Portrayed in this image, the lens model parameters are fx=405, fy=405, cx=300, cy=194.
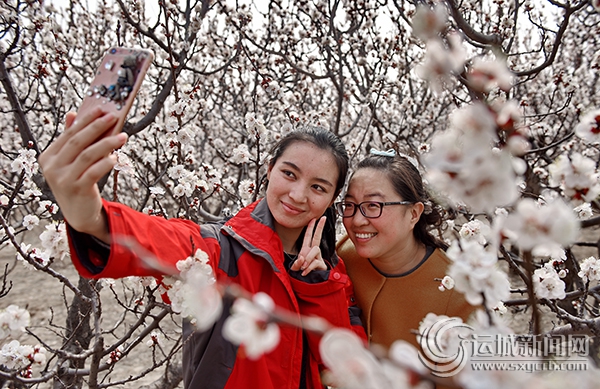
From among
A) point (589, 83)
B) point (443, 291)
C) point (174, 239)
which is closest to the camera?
point (174, 239)

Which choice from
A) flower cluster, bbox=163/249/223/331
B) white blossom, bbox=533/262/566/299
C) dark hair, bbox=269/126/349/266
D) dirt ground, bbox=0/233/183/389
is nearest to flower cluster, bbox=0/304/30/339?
flower cluster, bbox=163/249/223/331

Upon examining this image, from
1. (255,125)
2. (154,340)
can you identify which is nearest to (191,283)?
(154,340)

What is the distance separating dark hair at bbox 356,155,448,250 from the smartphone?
117cm

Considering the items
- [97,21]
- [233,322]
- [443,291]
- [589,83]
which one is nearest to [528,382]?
[233,322]

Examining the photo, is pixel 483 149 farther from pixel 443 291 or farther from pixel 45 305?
pixel 45 305

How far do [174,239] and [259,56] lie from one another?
13.5ft

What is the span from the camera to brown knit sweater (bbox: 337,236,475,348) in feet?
5.58

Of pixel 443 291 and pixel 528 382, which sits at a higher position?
pixel 443 291

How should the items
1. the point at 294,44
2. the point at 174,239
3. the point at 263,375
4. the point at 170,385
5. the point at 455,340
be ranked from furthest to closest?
1. the point at 294,44
2. the point at 170,385
3. the point at 263,375
4. the point at 174,239
5. the point at 455,340

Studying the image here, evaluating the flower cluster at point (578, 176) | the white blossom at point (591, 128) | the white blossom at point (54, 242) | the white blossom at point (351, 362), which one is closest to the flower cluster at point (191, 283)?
the white blossom at point (351, 362)

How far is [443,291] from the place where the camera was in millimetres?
1722

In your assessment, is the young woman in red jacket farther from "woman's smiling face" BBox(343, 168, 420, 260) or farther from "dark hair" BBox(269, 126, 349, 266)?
"woman's smiling face" BBox(343, 168, 420, 260)

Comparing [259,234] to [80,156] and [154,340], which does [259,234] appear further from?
[154,340]

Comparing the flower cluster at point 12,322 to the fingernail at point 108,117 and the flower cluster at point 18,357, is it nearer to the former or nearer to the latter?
the flower cluster at point 18,357
